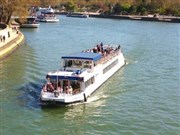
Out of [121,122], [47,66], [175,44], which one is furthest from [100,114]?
[175,44]

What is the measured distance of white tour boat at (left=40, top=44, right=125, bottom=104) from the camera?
27.5 metres

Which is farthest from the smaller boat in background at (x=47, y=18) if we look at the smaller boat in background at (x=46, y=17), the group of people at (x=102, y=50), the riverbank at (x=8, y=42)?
the group of people at (x=102, y=50)

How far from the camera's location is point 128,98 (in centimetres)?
3030

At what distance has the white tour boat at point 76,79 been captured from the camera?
90.3 ft

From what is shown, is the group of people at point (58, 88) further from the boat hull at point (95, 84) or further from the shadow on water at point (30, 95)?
the shadow on water at point (30, 95)

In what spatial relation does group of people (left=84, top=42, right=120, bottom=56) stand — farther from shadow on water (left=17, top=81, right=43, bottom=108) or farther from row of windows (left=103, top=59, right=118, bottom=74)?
shadow on water (left=17, top=81, right=43, bottom=108)

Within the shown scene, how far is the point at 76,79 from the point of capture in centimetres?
2870

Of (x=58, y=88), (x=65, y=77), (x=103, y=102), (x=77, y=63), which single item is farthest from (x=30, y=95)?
(x=103, y=102)

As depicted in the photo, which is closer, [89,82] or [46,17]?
[89,82]

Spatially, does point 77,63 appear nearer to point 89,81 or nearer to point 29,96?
point 89,81

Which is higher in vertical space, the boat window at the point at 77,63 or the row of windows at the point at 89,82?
the boat window at the point at 77,63

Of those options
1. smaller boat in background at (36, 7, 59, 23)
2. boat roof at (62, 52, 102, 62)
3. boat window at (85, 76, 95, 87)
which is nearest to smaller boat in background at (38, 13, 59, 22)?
smaller boat in background at (36, 7, 59, 23)

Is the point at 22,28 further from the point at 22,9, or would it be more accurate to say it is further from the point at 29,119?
the point at 29,119

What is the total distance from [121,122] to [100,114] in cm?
187
